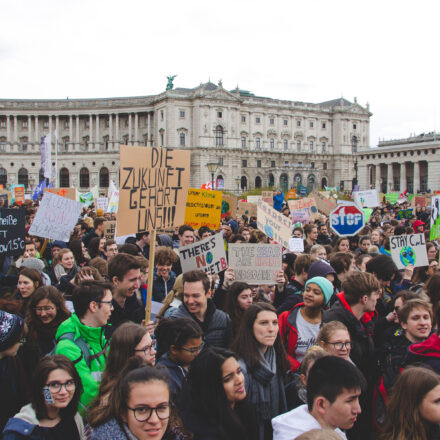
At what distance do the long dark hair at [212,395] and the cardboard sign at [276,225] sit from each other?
6.24m

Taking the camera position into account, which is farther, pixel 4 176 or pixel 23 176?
pixel 23 176

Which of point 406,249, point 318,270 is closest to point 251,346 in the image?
point 318,270

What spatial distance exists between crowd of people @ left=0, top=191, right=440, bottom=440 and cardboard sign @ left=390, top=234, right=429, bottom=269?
1.88 meters

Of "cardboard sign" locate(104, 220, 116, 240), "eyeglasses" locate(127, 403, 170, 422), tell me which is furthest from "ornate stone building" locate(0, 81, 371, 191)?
"eyeglasses" locate(127, 403, 170, 422)

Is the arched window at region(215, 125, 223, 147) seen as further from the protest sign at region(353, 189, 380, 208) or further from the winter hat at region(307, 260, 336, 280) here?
the winter hat at region(307, 260, 336, 280)

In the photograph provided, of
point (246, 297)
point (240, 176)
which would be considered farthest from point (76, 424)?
point (240, 176)

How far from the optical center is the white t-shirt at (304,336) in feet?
14.9

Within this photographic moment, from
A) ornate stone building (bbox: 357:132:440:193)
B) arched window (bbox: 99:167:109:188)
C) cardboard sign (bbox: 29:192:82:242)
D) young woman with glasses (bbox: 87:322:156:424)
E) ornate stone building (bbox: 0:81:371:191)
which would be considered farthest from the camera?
arched window (bbox: 99:167:109:188)

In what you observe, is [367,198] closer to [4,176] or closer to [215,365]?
[215,365]

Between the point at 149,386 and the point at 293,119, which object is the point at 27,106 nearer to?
the point at 293,119

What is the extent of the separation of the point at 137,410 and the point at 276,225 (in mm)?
6959

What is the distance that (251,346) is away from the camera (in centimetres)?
386

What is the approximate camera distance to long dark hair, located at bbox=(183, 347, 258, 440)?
9.88ft

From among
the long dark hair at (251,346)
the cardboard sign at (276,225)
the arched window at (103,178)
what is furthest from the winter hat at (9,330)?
the arched window at (103,178)
